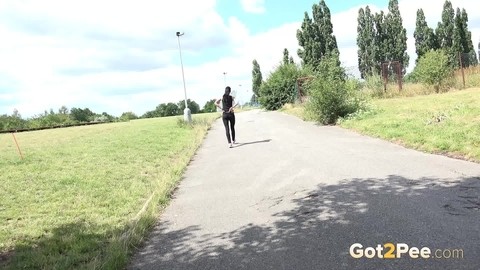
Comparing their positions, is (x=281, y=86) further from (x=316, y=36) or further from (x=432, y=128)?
(x=432, y=128)

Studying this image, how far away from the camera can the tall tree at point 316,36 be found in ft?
130

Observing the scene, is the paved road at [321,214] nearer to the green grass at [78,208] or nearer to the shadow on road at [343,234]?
the shadow on road at [343,234]

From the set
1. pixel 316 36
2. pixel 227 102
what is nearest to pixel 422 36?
pixel 316 36

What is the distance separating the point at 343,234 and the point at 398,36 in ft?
176

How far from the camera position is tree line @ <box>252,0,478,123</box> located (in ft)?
51.0

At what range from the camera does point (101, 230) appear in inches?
213

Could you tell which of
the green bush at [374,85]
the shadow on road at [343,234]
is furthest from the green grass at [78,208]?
the green bush at [374,85]

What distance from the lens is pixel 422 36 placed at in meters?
53.2

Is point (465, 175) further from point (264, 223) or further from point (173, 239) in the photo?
point (173, 239)

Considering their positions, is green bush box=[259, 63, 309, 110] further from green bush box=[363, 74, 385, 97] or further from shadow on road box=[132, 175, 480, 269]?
shadow on road box=[132, 175, 480, 269]

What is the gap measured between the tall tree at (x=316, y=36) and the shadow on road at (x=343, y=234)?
3451 cm

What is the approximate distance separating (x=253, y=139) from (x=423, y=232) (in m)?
9.91

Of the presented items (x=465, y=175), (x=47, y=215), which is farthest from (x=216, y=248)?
(x=465, y=175)

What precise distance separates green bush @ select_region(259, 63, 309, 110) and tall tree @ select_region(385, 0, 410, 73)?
23390mm
